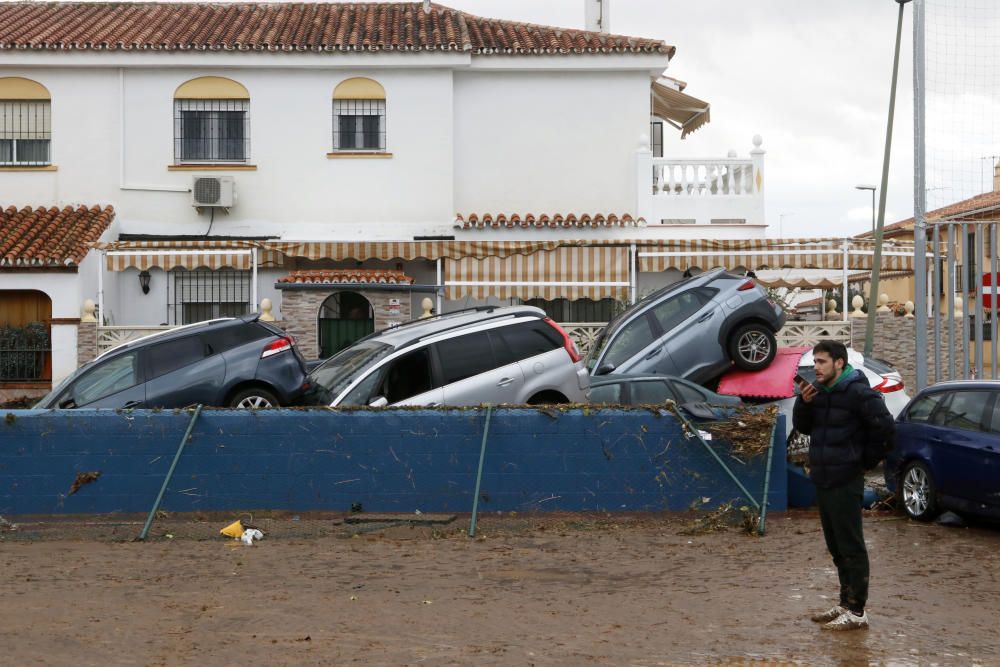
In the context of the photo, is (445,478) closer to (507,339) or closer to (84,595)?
(507,339)

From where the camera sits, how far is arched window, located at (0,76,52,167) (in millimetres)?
26594

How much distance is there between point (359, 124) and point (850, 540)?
2048cm

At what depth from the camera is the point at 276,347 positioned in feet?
51.7

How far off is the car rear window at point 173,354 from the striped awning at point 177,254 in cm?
854

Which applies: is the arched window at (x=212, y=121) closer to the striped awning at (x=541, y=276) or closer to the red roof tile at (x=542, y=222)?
the red roof tile at (x=542, y=222)

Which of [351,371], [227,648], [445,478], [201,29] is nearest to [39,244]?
[201,29]

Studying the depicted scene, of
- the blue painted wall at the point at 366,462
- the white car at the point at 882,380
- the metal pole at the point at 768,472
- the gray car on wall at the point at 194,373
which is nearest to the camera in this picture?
the metal pole at the point at 768,472

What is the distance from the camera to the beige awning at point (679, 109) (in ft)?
95.9

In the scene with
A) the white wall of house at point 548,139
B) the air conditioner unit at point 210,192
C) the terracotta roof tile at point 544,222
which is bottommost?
the terracotta roof tile at point 544,222

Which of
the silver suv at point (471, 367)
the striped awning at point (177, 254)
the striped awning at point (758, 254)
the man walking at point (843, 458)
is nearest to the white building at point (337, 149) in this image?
the striped awning at point (177, 254)

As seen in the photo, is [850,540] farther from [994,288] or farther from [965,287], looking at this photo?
[994,288]

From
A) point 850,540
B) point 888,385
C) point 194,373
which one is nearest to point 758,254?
point 888,385

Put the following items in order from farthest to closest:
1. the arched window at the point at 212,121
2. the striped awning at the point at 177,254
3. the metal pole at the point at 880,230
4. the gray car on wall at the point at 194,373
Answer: the arched window at the point at 212,121 < the striped awning at the point at 177,254 < the metal pole at the point at 880,230 < the gray car on wall at the point at 194,373

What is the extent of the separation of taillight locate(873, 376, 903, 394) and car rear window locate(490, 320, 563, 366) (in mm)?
4782
